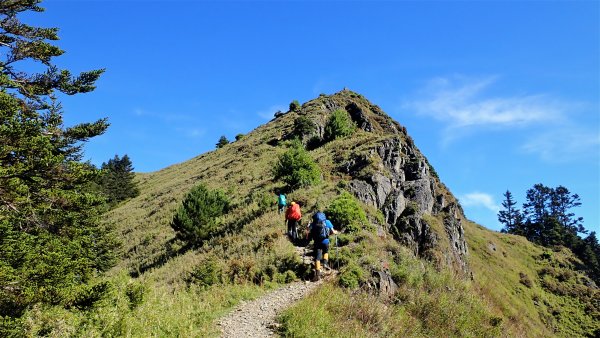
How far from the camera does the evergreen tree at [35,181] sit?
9930mm

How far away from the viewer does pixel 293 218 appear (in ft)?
56.3

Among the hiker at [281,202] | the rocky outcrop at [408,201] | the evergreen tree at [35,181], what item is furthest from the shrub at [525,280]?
the evergreen tree at [35,181]

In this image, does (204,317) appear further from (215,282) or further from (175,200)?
(175,200)

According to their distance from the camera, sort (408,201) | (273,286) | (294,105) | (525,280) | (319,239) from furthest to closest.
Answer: (294,105) < (525,280) < (408,201) < (319,239) < (273,286)

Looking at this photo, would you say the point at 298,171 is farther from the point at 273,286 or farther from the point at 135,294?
the point at 135,294

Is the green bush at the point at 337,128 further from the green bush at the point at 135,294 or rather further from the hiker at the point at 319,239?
the green bush at the point at 135,294

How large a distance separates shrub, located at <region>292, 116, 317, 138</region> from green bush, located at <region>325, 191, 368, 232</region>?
28527 mm

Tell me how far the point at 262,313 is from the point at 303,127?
38.0 metres

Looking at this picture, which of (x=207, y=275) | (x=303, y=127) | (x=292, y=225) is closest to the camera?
(x=207, y=275)

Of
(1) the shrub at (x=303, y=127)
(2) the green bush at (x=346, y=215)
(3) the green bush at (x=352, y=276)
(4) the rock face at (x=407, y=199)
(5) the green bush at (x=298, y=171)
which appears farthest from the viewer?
(1) the shrub at (x=303, y=127)

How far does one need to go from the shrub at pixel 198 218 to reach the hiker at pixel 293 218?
6834 mm

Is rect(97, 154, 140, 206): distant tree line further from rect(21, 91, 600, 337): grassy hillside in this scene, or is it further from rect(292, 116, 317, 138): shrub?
rect(292, 116, 317, 138): shrub

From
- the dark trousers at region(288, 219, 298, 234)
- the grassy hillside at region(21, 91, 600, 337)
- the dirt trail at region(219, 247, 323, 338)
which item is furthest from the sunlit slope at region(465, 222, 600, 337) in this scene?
the dirt trail at region(219, 247, 323, 338)

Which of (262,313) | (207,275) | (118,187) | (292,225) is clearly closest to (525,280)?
(292,225)
